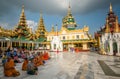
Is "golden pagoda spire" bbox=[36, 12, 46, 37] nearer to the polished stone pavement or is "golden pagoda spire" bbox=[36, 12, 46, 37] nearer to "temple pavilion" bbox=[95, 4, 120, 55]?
"temple pavilion" bbox=[95, 4, 120, 55]

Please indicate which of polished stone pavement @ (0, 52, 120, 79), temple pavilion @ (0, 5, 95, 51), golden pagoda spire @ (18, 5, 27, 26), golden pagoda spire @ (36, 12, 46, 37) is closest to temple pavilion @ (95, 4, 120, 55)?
polished stone pavement @ (0, 52, 120, 79)

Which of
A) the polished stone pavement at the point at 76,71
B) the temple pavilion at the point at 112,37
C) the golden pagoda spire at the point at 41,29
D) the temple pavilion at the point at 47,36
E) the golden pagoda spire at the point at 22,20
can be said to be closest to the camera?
the polished stone pavement at the point at 76,71

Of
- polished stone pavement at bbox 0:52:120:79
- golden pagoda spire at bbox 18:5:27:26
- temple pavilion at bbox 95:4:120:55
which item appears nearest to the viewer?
polished stone pavement at bbox 0:52:120:79

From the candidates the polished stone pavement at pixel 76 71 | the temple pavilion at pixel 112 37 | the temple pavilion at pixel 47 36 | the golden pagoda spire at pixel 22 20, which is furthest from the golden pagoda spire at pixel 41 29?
the polished stone pavement at pixel 76 71

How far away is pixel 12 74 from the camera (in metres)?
8.02

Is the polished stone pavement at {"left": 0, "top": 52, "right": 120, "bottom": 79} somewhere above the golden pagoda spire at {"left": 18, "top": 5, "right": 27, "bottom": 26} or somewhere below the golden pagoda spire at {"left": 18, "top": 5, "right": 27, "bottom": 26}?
below

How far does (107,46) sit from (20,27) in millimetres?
39899

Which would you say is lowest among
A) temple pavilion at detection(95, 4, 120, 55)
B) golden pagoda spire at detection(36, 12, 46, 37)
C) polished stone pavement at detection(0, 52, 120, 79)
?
polished stone pavement at detection(0, 52, 120, 79)

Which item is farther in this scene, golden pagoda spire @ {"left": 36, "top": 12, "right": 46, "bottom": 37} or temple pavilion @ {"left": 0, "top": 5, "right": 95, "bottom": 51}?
golden pagoda spire @ {"left": 36, "top": 12, "right": 46, "bottom": 37}

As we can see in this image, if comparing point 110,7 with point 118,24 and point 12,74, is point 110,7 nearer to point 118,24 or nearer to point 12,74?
point 118,24

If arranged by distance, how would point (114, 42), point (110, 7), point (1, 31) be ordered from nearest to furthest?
1. point (114, 42)
2. point (110, 7)
3. point (1, 31)

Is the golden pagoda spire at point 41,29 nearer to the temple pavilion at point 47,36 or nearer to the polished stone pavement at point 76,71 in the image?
the temple pavilion at point 47,36

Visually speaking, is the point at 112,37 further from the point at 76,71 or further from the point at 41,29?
the point at 41,29

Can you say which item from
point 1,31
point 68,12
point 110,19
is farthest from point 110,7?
point 68,12
